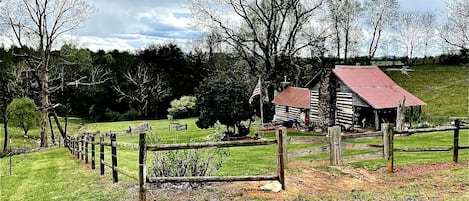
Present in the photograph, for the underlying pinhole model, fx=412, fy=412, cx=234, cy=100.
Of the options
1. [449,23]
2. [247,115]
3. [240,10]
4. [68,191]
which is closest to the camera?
[68,191]

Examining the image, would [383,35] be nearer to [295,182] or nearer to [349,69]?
[349,69]

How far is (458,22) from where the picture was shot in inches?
1299

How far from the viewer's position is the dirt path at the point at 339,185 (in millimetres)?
7809

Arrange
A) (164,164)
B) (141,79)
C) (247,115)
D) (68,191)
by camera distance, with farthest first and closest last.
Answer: (141,79), (247,115), (68,191), (164,164)

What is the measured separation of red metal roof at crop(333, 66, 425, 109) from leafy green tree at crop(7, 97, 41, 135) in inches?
911

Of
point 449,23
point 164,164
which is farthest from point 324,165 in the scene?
point 449,23

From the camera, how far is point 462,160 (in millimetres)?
12375

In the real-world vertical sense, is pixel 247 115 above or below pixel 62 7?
below

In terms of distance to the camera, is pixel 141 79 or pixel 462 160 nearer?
pixel 462 160

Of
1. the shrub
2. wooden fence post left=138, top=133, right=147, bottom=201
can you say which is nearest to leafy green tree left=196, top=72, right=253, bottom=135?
the shrub

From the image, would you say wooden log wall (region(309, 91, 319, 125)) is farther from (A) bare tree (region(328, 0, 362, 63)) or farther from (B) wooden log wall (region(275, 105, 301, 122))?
(A) bare tree (region(328, 0, 362, 63))

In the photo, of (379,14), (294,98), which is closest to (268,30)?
(294,98)

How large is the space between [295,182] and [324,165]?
1.52 meters

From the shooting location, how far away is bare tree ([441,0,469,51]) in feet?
106
